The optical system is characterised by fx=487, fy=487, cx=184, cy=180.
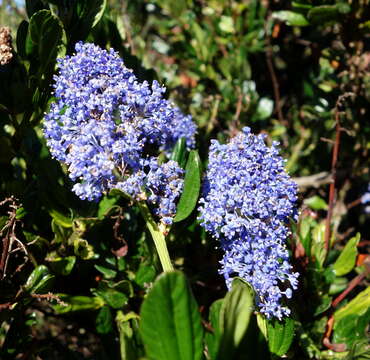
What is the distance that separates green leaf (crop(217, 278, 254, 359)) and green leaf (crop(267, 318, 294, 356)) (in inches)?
16.2

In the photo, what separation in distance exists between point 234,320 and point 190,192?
58 cm

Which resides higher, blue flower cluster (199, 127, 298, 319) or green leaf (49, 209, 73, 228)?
blue flower cluster (199, 127, 298, 319)

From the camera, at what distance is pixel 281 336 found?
1.65m

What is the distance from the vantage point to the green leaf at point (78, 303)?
2.02 meters

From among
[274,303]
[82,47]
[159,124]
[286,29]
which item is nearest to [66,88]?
[82,47]

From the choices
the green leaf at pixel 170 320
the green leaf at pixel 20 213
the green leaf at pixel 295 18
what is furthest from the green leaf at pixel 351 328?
the green leaf at pixel 295 18

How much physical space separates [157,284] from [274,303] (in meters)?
0.52

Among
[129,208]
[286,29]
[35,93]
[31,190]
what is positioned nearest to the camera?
[35,93]

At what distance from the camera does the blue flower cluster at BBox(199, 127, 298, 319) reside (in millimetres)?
1595

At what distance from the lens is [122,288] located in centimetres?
208

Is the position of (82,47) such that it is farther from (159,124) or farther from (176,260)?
(176,260)

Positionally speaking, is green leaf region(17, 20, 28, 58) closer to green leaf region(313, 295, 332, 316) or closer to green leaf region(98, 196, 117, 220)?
green leaf region(98, 196, 117, 220)

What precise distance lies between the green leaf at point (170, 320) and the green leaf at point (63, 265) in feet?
2.74

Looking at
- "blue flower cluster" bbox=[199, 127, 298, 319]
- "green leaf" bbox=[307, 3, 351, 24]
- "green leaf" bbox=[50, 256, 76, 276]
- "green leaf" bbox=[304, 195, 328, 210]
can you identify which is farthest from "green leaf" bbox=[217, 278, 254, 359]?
"green leaf" bbox=[307, 3, 351, 24]
